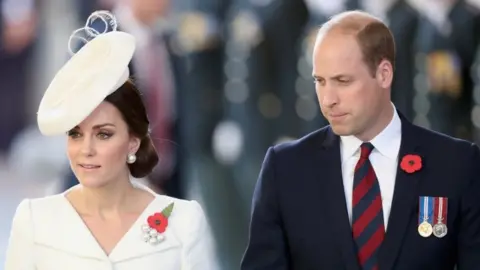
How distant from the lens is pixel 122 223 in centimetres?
236

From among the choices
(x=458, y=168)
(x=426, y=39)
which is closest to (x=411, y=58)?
A: (x=426, y=39)

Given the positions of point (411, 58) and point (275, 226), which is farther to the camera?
point (411, 58)

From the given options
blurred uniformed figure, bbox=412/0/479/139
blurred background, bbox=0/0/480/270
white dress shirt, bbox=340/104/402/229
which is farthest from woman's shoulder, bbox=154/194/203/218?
blurred uniformed figure, bbox=412/0/479/139

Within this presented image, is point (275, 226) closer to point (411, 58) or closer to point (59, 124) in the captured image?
point (59, 124)

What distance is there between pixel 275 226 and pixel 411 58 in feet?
7.75

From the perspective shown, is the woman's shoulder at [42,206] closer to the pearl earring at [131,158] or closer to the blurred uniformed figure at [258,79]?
the pearl earring at [131,158]

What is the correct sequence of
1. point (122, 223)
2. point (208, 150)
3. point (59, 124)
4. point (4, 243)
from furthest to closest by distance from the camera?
point (208, 150), point (4, 243), point (122, 223), point (59, 124)

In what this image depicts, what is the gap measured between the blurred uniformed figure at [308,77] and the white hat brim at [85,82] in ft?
7.66

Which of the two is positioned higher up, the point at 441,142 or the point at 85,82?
the point at 85,82

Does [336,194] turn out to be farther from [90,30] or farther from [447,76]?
[447,76]

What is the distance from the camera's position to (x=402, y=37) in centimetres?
460

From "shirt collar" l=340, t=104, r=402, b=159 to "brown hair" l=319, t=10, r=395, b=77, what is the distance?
0.48ft

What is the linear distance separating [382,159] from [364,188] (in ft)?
0.32

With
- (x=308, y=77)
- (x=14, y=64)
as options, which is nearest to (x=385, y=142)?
(x=308, y=77)
